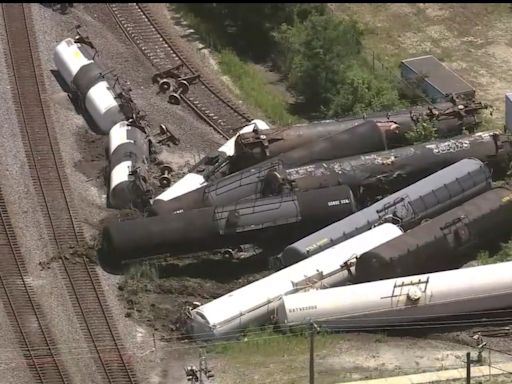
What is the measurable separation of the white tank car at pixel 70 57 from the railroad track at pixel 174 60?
353 cm

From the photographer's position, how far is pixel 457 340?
33.3m

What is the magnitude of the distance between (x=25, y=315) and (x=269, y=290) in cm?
769

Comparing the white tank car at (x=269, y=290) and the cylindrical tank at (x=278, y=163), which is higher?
the cylindrical tank at (x=278, y=163)

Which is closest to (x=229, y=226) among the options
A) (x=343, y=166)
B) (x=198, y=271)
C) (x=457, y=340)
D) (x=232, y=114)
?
(x=198, y=271)

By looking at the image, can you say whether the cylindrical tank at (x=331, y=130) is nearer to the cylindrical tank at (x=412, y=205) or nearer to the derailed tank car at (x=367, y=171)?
the derailed tank car at (x=367, y=171)

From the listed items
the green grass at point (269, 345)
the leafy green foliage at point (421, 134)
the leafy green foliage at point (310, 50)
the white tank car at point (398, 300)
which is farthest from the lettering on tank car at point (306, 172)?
the leafy green foliage at point (310, 50)

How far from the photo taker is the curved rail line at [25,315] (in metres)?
31.5

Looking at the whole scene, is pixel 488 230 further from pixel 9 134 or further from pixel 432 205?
pixel 9 134

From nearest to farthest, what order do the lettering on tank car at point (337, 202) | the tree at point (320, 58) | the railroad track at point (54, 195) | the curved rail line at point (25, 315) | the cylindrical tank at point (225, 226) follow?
1. the curved rail line at point (25, 315)
2. the railroad track at point (54, 195)
3. the cylindrical tank at point (225, 226)
4. the lettering on tank car at point (337, 202)
5. the tree at point (320, 58)

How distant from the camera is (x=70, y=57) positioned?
1895 inches

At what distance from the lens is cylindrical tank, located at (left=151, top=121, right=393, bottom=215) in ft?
124

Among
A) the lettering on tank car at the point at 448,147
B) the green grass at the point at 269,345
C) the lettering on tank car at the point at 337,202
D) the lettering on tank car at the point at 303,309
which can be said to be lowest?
the green grass at the point at 269,345

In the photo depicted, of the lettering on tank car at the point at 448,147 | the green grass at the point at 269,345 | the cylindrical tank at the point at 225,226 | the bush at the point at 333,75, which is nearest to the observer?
the green grass at the point at 269,345

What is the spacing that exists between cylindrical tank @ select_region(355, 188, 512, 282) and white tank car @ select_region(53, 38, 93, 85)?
18872 mm
